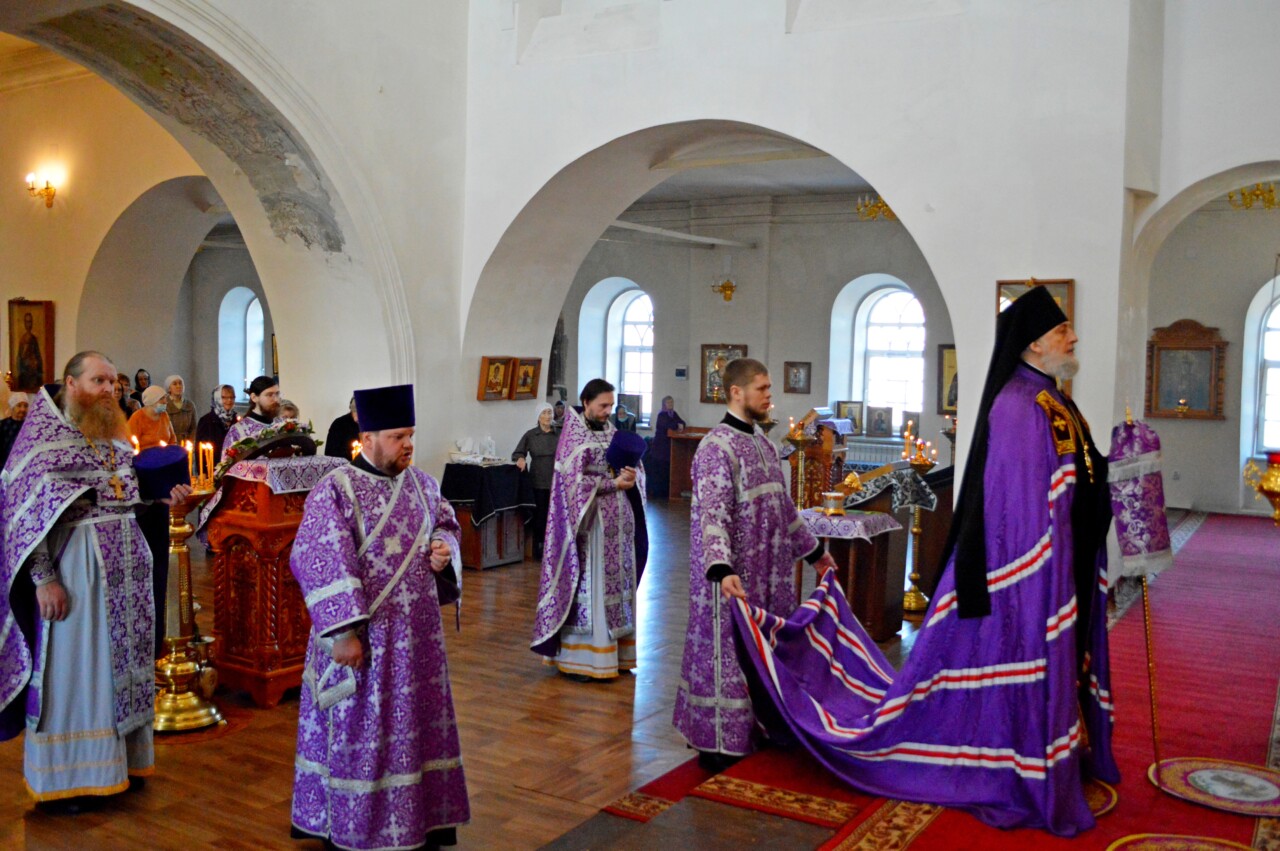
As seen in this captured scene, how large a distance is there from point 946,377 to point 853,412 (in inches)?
73.3

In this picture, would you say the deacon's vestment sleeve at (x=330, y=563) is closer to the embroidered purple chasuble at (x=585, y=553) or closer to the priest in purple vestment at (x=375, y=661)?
the priest in purple vestment at (x=375, y=661)

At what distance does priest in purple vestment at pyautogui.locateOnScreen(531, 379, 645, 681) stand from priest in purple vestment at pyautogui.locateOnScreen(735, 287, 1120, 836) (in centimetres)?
266

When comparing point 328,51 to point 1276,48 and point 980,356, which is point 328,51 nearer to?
point 980,356

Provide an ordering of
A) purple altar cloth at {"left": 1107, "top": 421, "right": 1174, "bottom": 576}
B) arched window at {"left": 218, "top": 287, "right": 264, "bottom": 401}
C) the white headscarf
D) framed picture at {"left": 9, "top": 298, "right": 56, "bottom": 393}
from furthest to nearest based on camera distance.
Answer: arched window at {"left": 218, "top": 287, "right": 264, "bottom": 401} < framed picture at {"left": 9, "top": 298, "right": 56, "bottom": 393} < the white headscarf < purple altar cloth at {"left": 1107, "top": 421, "right": 1174, "bottom": 576}

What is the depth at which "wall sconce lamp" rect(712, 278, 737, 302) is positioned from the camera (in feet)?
61.8

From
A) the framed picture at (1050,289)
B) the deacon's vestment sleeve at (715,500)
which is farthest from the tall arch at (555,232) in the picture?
the deacon's vestment sleeve at (715,500)

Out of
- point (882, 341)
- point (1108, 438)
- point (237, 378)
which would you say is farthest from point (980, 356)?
point (237, 378)

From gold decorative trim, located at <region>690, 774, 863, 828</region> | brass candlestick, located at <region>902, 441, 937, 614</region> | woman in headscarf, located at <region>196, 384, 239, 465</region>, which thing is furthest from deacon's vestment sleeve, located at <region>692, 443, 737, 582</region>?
woman in headscarf, located at <region>196, 384, 239, 465</region>

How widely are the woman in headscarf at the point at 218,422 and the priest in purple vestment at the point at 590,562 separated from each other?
6.11 meters

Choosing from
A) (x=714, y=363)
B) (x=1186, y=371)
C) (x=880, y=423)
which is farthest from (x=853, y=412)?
(x=1186, y=371)

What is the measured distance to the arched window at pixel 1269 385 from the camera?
15.8m

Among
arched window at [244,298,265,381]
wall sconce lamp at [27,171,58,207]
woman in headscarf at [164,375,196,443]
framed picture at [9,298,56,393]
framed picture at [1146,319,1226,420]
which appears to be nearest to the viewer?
woman in headscarf at [164,375,196,443]

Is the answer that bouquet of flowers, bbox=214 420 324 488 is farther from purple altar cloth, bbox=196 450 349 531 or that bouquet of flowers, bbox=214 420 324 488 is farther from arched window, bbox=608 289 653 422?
arched window, bbox=608 289 653 422

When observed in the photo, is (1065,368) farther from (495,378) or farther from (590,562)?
(495,378)
